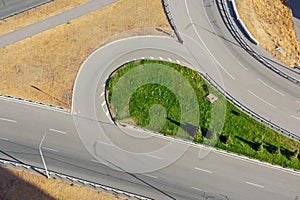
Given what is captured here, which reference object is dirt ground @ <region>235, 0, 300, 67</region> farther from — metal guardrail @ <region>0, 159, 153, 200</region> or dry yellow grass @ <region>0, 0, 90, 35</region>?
metal guardrail @ <region>0, 159, 153, 200</region>

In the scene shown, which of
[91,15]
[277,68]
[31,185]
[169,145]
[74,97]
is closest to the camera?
[31,185]

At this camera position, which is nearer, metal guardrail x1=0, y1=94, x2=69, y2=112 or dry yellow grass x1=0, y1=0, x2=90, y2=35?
metal guardrail x1=0, y1=94, x2=69, y2=112

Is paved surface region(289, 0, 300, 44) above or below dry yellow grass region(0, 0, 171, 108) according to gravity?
above

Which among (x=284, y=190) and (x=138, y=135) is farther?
(x=138, y=135)

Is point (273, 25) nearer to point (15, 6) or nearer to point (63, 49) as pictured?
point (63, 49)

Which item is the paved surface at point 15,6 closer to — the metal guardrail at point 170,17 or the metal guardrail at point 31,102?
the metal guardrail at point 31,102

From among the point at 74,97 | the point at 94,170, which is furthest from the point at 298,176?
the point at 74,97

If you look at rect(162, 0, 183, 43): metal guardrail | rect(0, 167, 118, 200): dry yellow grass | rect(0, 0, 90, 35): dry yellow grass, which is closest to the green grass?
rect(162, 0, 183, 43): metal guardrail

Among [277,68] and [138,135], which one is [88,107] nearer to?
[138,135]
